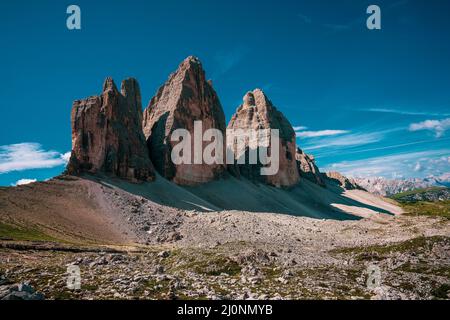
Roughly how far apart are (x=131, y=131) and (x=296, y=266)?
6954 cm

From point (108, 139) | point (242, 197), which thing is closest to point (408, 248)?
point (108, 139)

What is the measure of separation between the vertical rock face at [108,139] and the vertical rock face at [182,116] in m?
10.8

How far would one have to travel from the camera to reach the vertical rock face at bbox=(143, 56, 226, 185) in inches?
3896

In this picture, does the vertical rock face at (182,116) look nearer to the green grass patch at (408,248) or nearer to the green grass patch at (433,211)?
the green grass patch at (433,211)

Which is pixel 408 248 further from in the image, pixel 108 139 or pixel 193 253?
pixel 108 139

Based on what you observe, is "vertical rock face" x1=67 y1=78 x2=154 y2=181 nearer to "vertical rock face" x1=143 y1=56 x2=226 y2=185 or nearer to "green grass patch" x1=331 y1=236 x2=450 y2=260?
"vertical rock face" x1=143 y1=56 x2=226 y2=185

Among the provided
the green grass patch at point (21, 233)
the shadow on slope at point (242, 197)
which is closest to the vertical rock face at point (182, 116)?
the shadow on slope at point (242, 197)

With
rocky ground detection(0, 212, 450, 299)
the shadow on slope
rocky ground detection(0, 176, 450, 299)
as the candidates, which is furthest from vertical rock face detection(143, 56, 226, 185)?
rocky ground detection(0, 212, 450, 299)

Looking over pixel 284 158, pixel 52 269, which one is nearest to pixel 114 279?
pixel 52 269

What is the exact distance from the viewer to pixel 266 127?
491ft

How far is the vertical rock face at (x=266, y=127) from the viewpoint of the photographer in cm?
14025

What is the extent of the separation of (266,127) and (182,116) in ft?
177

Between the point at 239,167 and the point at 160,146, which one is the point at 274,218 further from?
the point at 239,167

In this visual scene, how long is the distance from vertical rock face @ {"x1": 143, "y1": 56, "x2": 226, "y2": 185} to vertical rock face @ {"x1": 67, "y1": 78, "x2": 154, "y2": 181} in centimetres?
1078
